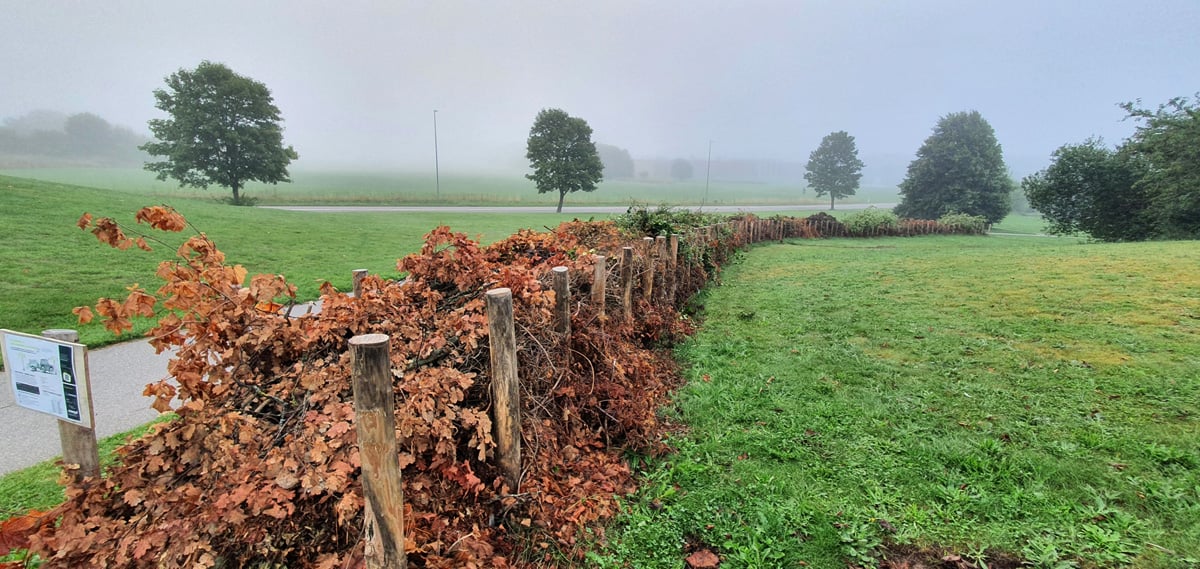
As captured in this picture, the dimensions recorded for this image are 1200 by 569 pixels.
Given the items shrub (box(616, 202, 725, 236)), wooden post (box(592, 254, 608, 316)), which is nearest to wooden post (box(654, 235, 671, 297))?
shrub (box(616, 202, 725, 236))

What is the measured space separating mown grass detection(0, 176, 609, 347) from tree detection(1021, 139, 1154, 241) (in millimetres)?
33788

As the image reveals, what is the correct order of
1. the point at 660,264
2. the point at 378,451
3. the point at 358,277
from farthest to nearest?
the point at 660,264 → the point at 358,277 → the point at 378,451

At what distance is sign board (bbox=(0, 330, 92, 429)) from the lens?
190 centimetres

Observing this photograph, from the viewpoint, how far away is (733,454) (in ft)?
11.9

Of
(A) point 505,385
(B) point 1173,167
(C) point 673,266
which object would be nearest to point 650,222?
(C) point 673,266

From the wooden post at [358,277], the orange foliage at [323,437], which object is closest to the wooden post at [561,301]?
the orange foliage at [323,437]

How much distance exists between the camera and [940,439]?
370cm

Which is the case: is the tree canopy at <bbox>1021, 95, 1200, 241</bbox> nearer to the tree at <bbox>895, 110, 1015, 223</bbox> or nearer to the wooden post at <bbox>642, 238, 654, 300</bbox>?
the tree at <bbox>895, 110, 1015, 223</bbox>

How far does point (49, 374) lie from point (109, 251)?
36.7 ft

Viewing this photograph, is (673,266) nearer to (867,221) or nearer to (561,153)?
(867,221)

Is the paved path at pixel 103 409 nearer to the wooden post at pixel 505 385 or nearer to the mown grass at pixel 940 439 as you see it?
the wooden post at pixel 505 385

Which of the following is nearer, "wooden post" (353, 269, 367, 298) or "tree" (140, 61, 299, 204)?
"wooden post" (353, 269, 367, 298)

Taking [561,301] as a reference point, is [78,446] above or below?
below

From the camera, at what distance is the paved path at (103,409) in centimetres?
352
